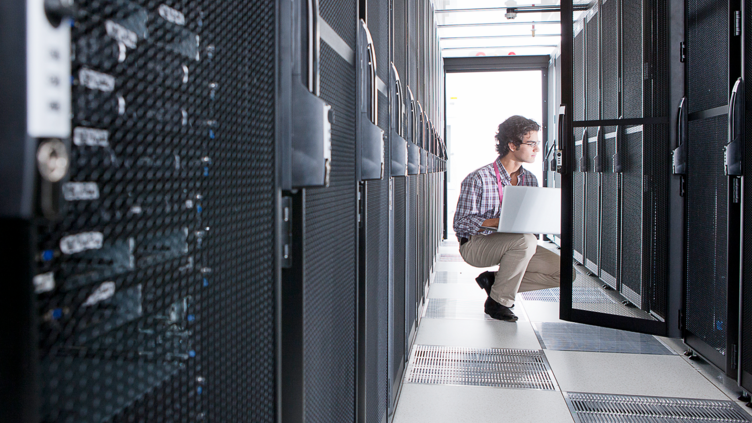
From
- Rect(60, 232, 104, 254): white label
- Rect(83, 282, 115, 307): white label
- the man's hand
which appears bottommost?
the man's hand

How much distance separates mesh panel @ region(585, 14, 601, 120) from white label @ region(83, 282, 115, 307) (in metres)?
4.62

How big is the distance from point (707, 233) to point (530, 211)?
1051 mm

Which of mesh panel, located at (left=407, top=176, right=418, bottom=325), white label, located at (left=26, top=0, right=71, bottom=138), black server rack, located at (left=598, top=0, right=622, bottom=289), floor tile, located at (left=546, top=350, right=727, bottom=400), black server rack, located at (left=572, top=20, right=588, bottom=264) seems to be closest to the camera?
white label, located at (left=26, top=0, right=71, bottom=138)

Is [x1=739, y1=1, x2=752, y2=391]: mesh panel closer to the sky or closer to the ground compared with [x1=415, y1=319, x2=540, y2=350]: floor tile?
closer to the sky

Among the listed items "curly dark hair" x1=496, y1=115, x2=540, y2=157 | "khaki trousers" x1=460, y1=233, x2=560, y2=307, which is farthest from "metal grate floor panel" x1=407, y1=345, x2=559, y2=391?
"curly dark hair" x1=496, y1=115, x2=540, y2=157

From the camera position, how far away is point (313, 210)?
0.86 metres

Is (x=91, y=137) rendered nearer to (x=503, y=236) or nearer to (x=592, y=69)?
(x=503, y=236)

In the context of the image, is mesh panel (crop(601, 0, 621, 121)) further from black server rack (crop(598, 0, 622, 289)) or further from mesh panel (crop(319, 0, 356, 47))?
mesh panel (crop(319, 0, 356, 47))

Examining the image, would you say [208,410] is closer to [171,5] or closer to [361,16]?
[171,5]

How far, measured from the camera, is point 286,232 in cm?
69

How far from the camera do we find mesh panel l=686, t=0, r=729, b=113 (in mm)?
2412

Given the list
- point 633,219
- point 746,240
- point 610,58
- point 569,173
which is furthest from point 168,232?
point 610,58

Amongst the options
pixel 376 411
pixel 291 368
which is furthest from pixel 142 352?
pixel 376 411

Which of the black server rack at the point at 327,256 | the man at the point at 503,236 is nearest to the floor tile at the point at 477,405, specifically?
the black server rack at the point at 327,256
